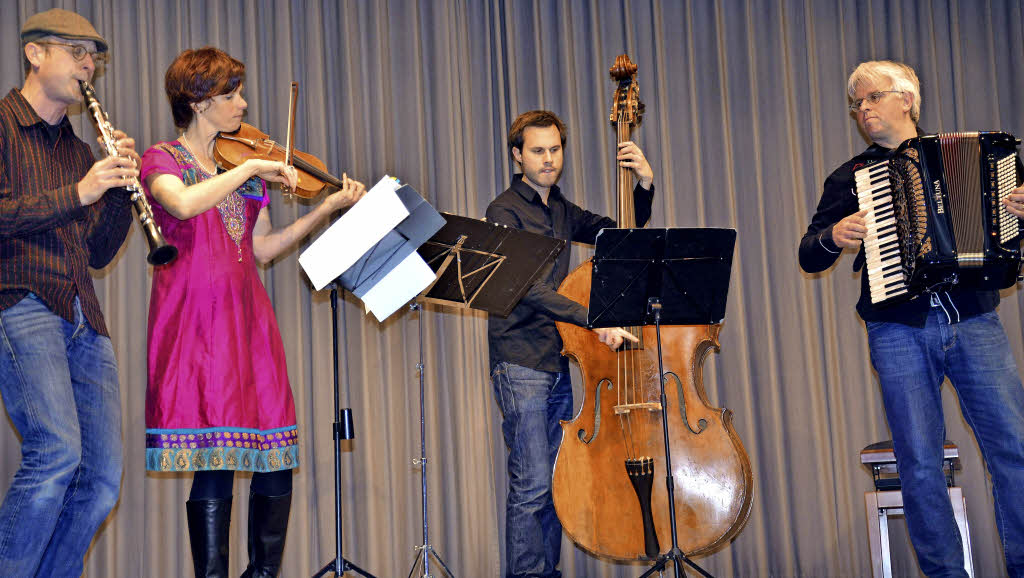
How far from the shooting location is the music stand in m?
2.87

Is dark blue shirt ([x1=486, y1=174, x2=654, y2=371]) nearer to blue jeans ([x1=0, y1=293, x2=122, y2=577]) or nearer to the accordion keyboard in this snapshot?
the accordion keyboard

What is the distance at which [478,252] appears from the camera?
2.92m

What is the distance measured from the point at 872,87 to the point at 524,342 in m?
1.51

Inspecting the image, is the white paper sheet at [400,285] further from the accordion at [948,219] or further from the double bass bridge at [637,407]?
the accordion at [948,219]

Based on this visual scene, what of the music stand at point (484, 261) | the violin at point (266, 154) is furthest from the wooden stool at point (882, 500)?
the violin at point (266, 154)

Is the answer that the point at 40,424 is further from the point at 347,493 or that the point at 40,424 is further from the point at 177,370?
the point at 347,493

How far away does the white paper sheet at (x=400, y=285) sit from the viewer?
2.77 metres

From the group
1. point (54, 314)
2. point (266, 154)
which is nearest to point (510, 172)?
point (266, 154)

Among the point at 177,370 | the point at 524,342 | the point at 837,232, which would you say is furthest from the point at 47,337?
the point at 837,232

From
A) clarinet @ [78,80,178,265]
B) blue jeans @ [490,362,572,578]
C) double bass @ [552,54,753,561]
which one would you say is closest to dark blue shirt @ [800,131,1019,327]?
double bass @ [552,54,753,561]

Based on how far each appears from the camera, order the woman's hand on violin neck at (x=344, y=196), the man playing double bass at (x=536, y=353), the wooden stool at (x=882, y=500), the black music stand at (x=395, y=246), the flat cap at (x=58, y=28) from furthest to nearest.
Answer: the wooden stool at (x=882, y=500), the man playing double bass at (x=536, y=353), the woman's hand on violin neck at (x=344, y=196), the black music stand at (x=395, y=246), the flat cap at (x=58, y=28)

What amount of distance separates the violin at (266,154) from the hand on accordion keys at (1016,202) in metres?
2.10

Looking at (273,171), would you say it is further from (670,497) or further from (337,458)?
(670,497)

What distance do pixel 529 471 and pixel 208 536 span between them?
1123mm
